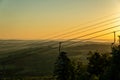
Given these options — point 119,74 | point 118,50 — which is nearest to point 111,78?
point 119,74

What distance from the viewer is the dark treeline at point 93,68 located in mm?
35562

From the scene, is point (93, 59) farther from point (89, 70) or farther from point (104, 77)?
point (104, 77)

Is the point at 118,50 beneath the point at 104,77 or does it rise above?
above

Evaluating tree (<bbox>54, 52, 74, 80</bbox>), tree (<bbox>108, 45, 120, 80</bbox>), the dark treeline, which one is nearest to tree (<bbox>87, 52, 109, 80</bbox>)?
the dark treeline

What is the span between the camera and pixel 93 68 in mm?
44625

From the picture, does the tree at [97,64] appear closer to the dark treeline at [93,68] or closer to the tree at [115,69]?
the dark treeline at [93,68]

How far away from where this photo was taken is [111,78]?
116 ft

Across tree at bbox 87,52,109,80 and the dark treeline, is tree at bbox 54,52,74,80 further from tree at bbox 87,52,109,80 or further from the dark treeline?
tree at bbox 87,52,109,80

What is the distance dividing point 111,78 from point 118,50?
11.6 ft

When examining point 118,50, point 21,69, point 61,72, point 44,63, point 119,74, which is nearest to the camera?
point 119,74

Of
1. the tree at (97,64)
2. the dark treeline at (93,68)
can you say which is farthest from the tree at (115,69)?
the tree at (97,64)

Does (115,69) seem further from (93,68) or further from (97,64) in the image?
(97,64)

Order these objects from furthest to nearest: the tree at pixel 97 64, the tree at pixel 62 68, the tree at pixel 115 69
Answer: the tree at pixel 97 64 < the tree at pixel 62 68 < the tree at pixel 115 69

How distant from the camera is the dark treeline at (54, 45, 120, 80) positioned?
A: 35562 millimetres
